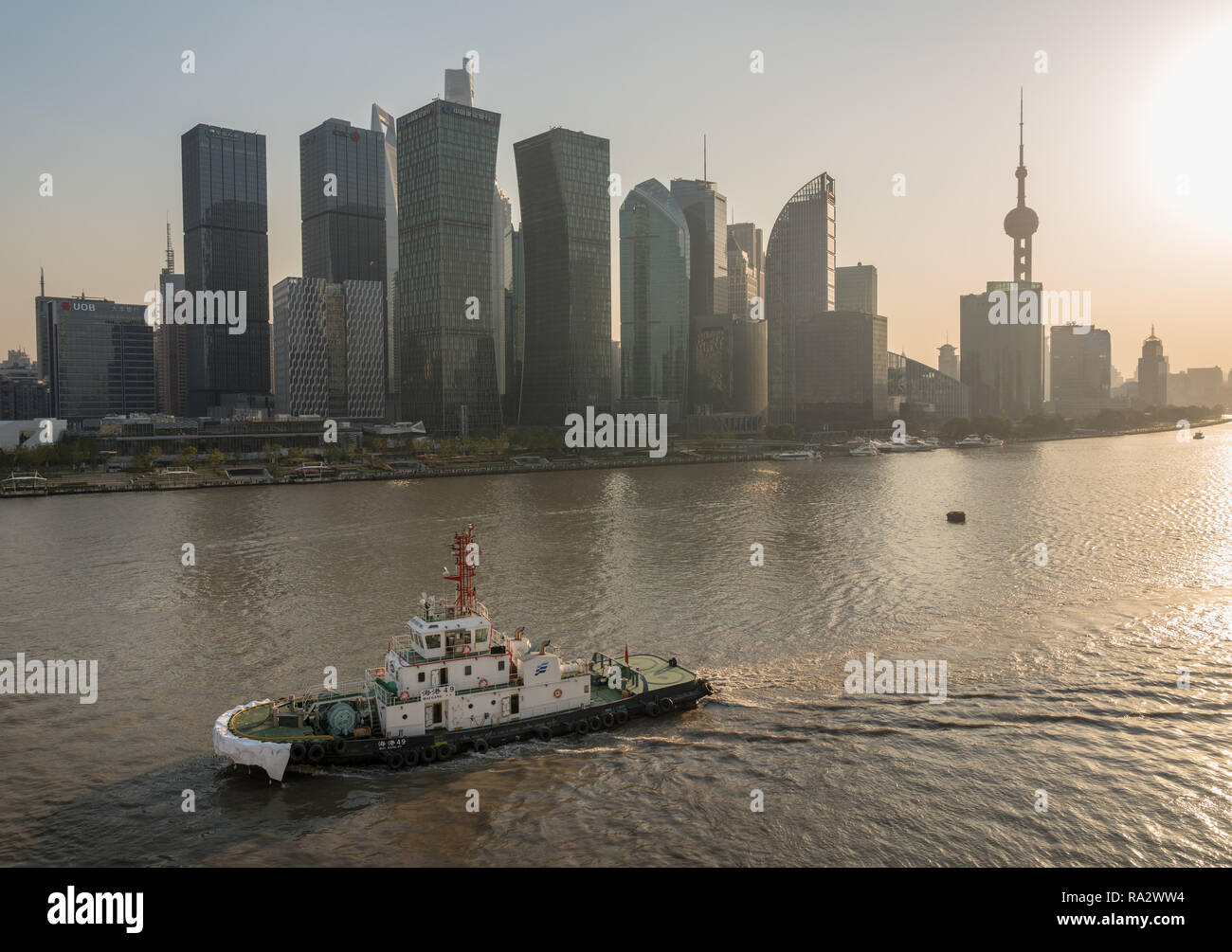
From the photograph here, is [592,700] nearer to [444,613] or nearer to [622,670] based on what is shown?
[622,670]

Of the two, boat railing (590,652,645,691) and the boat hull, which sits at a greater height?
boat railing (590,652,645,691)

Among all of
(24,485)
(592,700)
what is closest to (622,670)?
(592,700)

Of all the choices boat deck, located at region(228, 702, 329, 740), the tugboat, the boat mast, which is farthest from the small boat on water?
the boat mast

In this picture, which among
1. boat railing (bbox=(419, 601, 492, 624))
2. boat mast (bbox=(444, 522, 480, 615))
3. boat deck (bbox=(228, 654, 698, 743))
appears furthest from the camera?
boat mast (bbox=(444, 522, 480, 615))

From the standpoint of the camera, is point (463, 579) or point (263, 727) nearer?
point (263, 727)

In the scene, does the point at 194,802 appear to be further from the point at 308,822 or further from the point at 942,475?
the point at 942,475

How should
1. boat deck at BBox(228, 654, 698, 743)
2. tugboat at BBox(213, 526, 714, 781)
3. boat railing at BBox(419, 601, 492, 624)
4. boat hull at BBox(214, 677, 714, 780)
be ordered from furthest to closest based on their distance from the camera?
1. boat railing at BBox(419, 601, 492, 624)
2. boat deck at BBox(228, 654, 698, 743)
3. tugboat at BBox(213, 526, 714, 781)
4. boat hull at BBox(214, 677, 714, 780)

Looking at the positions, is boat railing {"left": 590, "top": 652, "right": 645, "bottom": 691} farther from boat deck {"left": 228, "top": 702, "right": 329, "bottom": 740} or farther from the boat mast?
boat deck {"left": 228, "top": 702, "right": 329, "bottom": 740}

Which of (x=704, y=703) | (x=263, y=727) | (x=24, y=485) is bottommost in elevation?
(x=704, y=703)
